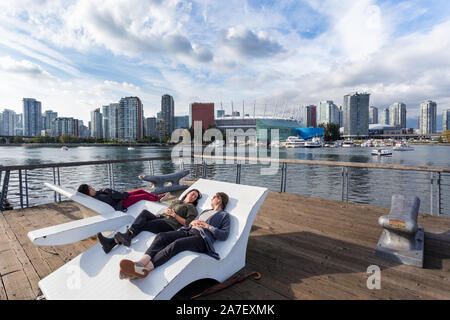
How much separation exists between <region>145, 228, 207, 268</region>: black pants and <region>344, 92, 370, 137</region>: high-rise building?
13781cm

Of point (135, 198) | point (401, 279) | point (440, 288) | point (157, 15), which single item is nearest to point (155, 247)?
point (135, 198)

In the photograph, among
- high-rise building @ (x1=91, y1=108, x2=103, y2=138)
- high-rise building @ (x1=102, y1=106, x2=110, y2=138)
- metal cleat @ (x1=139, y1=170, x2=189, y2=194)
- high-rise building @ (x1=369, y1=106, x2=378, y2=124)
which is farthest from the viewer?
high-rise building @ (x1=369, y1=106, x2=378, y2=124)

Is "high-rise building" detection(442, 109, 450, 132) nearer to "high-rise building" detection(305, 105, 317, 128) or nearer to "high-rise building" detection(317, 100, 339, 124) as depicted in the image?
"high-rise building" detection(317, 100, 339, 124)

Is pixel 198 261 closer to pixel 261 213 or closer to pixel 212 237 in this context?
pixel 212 237

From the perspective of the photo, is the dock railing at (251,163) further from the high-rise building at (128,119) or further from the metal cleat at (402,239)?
the high-rise building at (128,119)

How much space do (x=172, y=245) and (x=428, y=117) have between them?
198 meters

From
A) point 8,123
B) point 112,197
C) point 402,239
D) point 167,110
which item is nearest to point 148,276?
point 112,197

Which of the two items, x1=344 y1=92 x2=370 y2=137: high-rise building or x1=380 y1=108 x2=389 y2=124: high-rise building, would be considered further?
x1=380 y1=108 x2=389 y2=124: high-rise building

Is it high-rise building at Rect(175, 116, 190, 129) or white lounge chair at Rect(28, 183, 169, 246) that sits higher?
high-rise building at Rect(175, 116, 190, 129)

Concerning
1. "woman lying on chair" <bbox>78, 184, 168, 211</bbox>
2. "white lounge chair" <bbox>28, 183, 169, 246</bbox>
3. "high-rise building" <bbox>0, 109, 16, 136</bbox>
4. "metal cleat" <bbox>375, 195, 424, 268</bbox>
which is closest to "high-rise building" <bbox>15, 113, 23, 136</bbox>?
"high-rise building" <bbox>0, 109, 16, 136</bbox>

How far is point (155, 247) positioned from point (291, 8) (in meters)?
8.80

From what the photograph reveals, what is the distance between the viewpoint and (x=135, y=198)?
3.67m

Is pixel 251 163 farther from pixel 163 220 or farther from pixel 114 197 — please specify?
pixel 163 220

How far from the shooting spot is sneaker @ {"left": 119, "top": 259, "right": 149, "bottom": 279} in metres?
1.65
